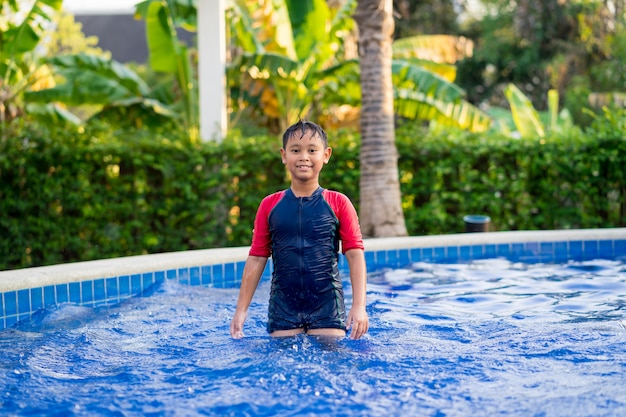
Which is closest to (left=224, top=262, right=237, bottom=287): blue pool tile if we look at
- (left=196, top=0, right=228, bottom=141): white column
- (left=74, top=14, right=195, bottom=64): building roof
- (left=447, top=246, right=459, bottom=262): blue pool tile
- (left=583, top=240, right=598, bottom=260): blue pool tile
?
(left=447, top=246, right=459, bottom=262): blue pool tile

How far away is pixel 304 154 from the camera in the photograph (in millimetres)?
4680

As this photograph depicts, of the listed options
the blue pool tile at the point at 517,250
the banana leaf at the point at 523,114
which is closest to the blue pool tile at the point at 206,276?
the blue pool tile at the point at 517,250

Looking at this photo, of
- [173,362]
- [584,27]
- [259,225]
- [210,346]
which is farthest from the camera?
[584,27]

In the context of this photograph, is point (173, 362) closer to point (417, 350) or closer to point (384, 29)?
point (417, 350)

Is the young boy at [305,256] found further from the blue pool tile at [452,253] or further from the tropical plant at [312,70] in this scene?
the tropical plant at [312,70]

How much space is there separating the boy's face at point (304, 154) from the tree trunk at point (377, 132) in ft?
20.5

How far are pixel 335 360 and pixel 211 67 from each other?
7.68 metres

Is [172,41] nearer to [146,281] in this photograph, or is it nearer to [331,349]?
[146,281]

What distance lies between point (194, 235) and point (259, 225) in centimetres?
659

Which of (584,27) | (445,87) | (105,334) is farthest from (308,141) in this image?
(584,27)

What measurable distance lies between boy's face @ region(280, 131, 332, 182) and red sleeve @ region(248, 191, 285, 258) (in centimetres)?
28

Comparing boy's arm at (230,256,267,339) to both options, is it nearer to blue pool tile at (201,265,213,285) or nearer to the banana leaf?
blue pool tile at (201,265,213,285)

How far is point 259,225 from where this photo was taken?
499 cm

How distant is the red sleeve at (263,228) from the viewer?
16.3ft
